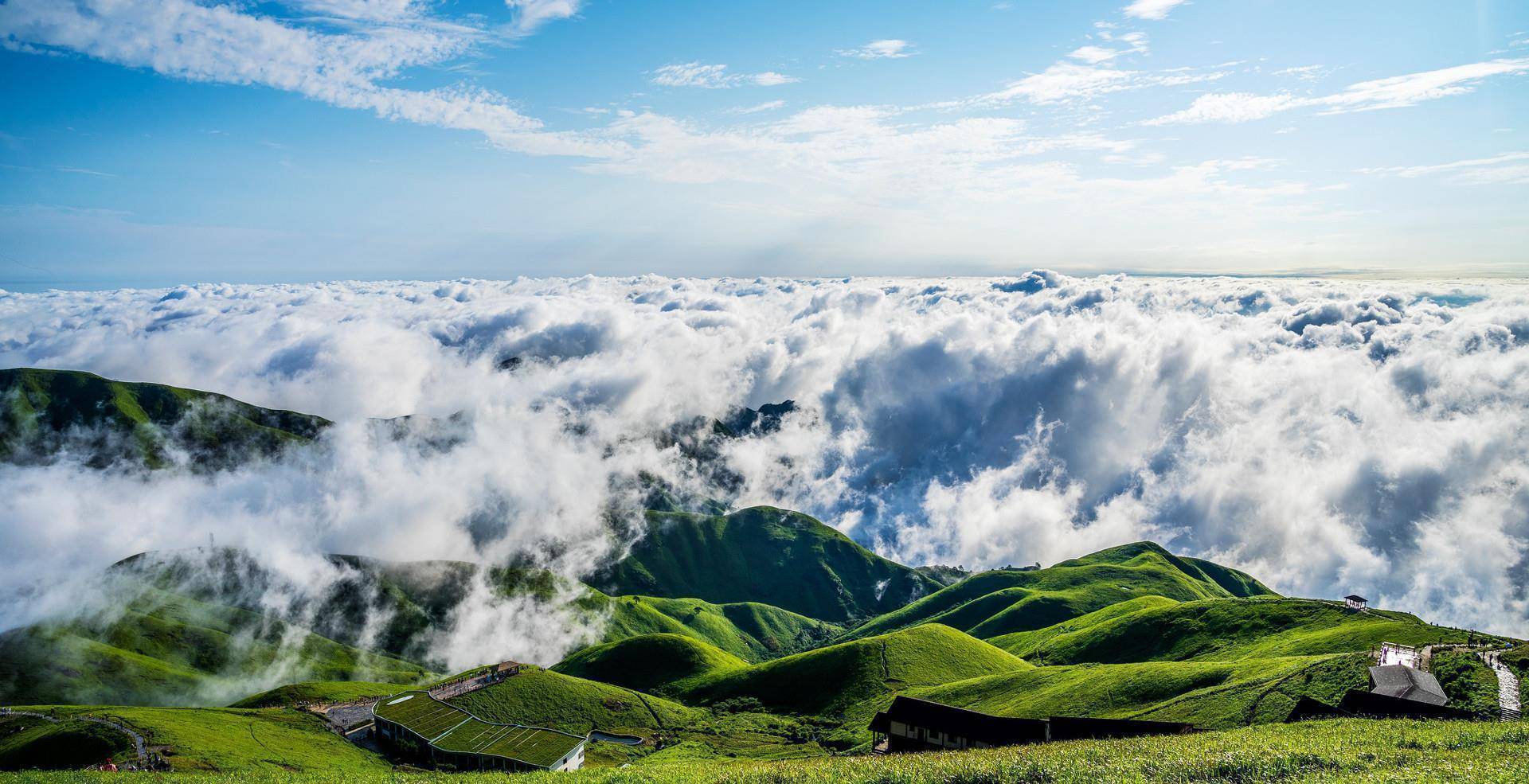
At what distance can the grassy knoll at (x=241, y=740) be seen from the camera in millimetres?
104625

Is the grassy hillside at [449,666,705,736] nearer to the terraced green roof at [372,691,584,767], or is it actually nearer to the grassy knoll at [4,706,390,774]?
the terraced green roof at [372,691,584,767]

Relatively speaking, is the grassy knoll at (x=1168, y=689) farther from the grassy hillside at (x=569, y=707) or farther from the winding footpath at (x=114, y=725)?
the winding footpath at (x=114, y=725)

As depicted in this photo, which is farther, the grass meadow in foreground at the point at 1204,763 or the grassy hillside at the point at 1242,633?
the grassy hillside at the point at 1242,633

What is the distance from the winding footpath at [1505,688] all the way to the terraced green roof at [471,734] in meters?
107

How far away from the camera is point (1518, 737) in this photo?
40406 mm

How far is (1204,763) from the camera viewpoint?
38188 mm

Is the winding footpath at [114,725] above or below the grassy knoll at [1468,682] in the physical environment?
below

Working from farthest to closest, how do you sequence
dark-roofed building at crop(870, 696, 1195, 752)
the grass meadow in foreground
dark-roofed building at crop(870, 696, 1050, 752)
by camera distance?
dark-roofed building at crop(870, 696, 1050, 752) → dark-roofed building at crop(870, 696, 1195, 752) → the grass meadow in foreground

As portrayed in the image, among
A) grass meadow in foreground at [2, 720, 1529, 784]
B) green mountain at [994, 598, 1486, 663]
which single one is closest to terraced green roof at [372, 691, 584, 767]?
grass meadow in foreground at [2, 720, 1529, 784]

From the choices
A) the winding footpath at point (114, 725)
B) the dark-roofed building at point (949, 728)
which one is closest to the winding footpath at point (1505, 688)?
the dark-roofed building at point (949, 728)

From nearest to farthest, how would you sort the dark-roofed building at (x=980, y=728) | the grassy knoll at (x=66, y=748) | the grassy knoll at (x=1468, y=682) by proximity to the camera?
the grassy knoll at (x=1468, y=682) → the dark-roofed building at (x=980, y=728) → the grassy knoll at (x=66, y=748)

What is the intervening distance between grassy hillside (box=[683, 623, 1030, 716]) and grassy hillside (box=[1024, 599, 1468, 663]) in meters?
23.8

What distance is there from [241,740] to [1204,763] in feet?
465

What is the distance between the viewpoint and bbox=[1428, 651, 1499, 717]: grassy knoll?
60969 millimetres
